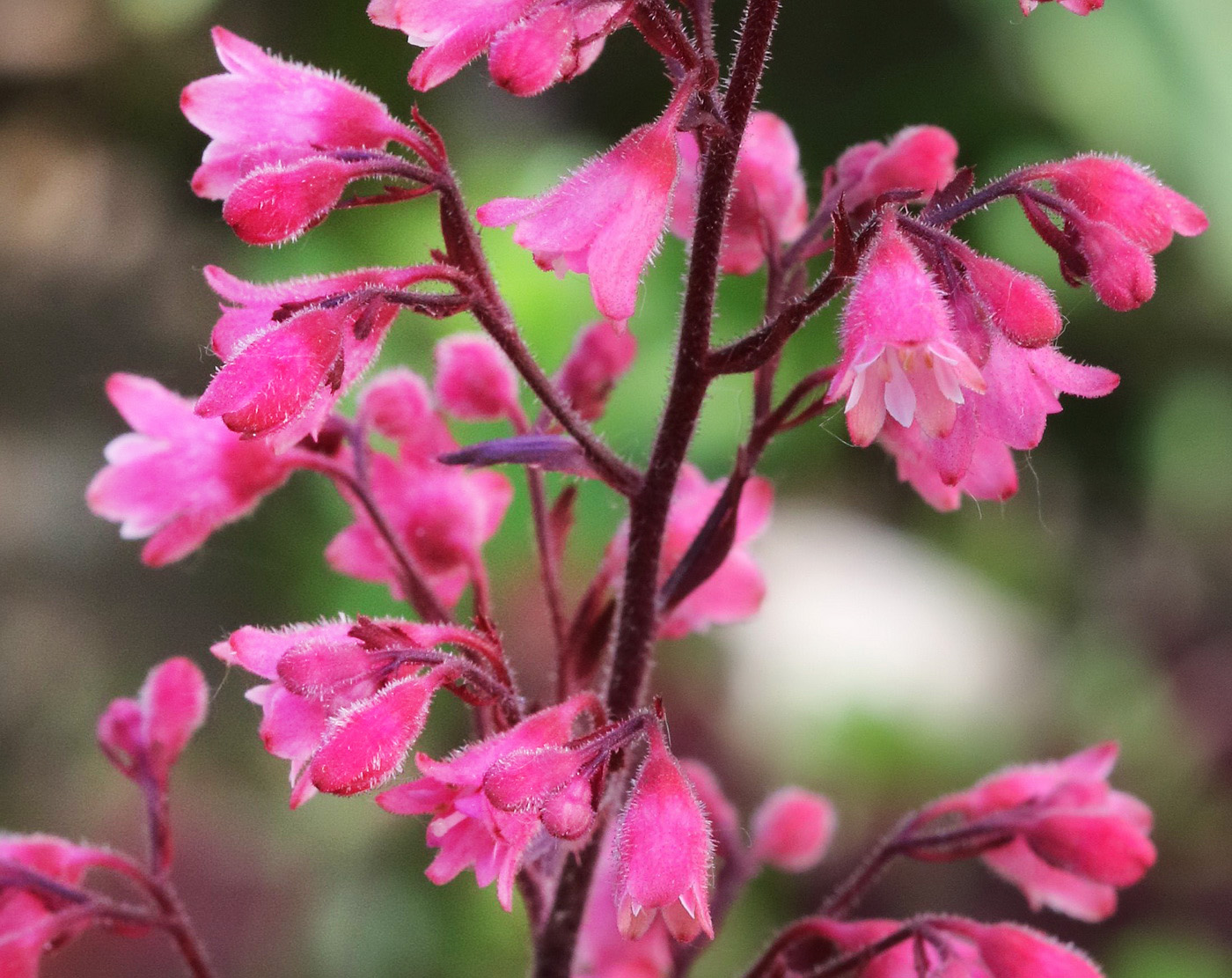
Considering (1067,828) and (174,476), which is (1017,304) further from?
(174,476)

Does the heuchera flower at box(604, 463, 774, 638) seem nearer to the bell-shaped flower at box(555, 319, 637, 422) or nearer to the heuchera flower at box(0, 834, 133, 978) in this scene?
the bell-shaped flower at box(555, 319, 637, 422)

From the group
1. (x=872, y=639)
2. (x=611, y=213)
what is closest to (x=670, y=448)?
(x=611, y=213)

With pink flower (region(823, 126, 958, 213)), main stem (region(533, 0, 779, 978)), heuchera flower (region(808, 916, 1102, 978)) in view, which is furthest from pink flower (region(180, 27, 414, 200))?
heuchera flower (region(808, 916, 1102, 978))

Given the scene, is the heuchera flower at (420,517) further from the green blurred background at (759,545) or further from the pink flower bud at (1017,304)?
the green blurred background at (759,545)

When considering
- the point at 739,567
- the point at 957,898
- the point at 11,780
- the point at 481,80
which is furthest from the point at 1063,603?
the point at 11,780

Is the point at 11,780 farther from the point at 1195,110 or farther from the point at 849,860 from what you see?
the point at 1195,110

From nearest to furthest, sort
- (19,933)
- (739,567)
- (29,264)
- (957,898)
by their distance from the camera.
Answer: (19,933), (739,567), (957,898), (29,264)
